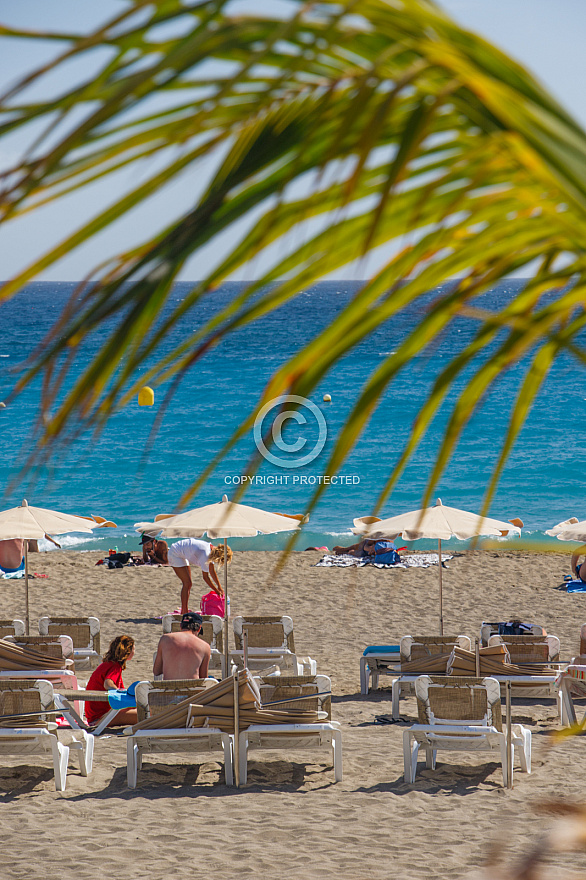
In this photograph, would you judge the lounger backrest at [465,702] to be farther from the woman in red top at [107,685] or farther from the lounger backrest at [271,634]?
the lounger backrest at [271,634]

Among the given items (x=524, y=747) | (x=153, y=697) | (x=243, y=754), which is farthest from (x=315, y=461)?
(x=243, y=754)

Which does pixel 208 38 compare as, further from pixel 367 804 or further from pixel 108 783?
pixel 108 783

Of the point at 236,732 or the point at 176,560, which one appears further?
the point at 176,560

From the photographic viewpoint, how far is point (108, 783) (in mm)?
7137

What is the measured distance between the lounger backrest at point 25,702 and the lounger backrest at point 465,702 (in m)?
3.08

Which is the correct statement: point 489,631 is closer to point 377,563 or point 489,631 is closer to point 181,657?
point 181,657

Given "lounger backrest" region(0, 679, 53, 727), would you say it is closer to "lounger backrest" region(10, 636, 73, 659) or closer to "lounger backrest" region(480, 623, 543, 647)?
"lounger backrest" region(10, 636, 73, 659)

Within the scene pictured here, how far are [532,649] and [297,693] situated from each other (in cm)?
292

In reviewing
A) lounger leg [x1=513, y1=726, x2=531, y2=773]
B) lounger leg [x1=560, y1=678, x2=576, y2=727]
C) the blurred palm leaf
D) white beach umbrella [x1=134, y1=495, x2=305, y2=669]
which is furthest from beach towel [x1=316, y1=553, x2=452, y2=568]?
the blurred palm leaf

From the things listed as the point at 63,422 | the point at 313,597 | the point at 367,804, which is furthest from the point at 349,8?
the point at 313,597

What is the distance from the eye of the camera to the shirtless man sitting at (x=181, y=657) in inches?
328

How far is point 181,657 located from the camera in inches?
328

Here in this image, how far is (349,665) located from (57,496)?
26968 millimetres

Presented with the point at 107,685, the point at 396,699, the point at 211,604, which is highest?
the point at 211,604
